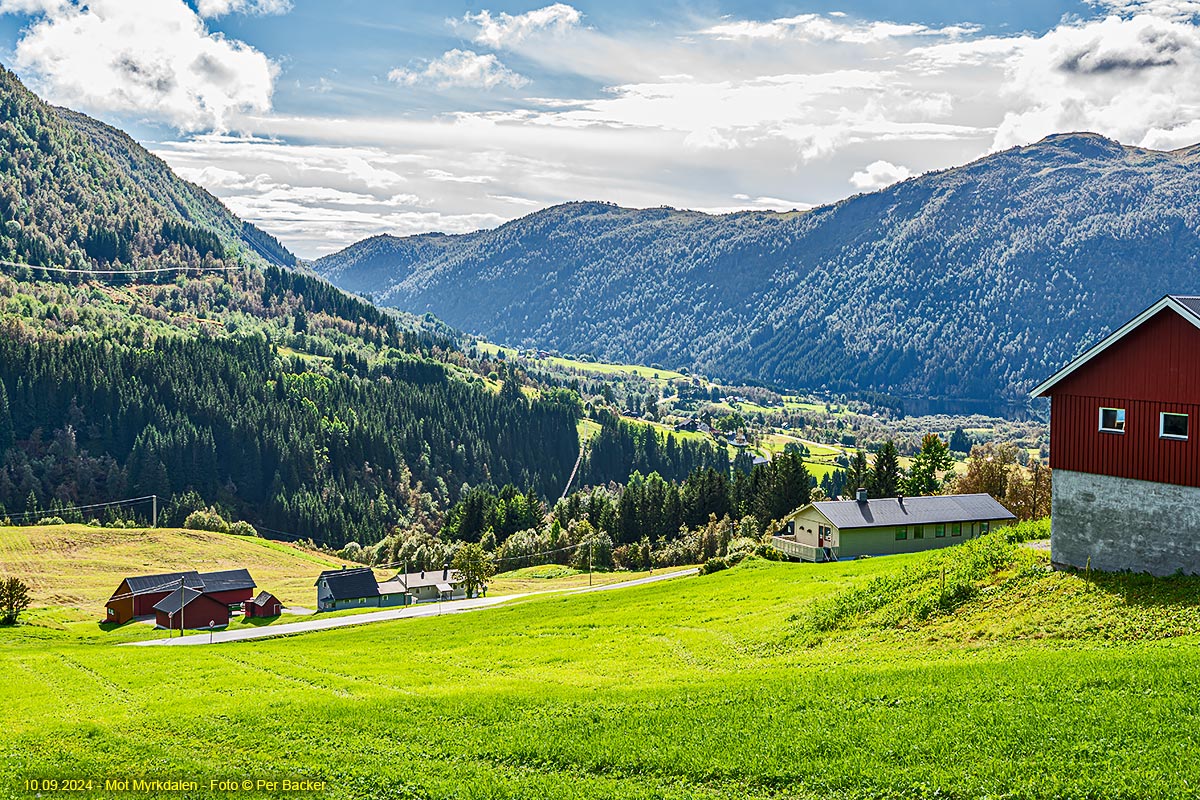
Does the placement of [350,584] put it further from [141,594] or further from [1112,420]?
[1112,420]

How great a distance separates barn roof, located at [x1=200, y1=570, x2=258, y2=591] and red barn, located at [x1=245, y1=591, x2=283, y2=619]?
3157 mm

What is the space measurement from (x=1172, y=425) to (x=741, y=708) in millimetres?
19170

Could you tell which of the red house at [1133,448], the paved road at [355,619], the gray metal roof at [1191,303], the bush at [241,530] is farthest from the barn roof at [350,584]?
the gray metal roof at [1191,303]

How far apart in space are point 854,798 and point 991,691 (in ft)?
20.8

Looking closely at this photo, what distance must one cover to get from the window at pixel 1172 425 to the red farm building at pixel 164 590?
9643 centimetres

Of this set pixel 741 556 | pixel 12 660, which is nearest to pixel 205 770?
pixel 12 660

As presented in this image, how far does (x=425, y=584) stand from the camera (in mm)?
118188

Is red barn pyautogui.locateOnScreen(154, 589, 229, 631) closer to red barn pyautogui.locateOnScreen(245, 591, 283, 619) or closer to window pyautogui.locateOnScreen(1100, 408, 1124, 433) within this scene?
red barn pyautogui.locateOnScreen(245, 591, 283, 619)

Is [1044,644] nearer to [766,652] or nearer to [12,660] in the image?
[766,652]

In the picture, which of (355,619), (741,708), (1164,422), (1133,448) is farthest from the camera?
(355,619)

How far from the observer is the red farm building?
101 m

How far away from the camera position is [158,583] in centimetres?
10638

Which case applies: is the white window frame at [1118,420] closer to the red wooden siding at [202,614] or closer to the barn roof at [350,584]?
the red wooden siding at [202,614]

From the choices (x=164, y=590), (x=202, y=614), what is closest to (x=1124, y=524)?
(x=202, y=614)
